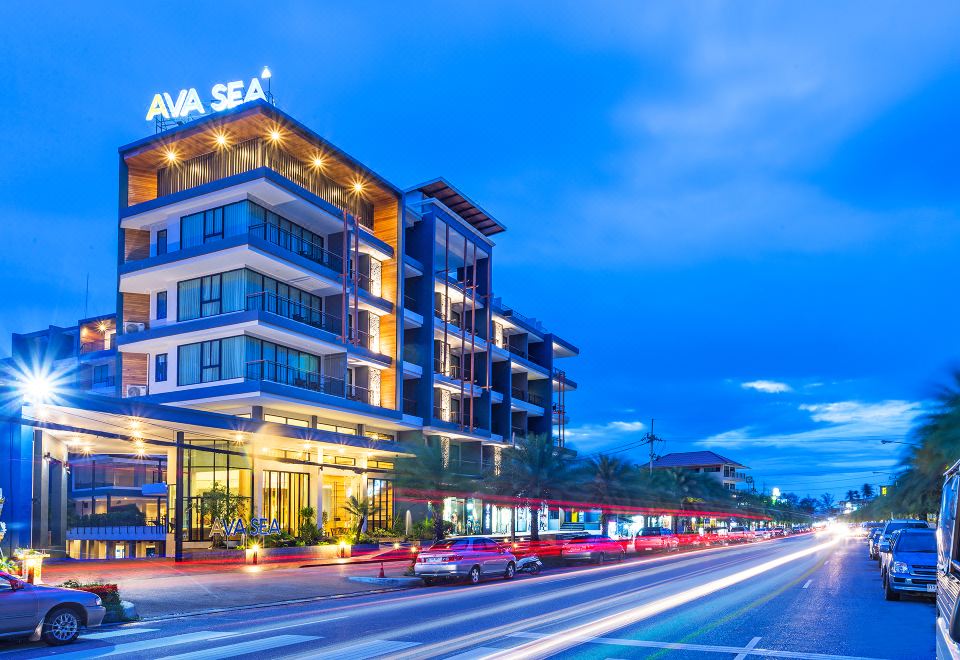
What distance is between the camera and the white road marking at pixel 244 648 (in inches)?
499

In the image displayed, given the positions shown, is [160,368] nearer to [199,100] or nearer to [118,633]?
[199,100]

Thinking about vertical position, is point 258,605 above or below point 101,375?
below

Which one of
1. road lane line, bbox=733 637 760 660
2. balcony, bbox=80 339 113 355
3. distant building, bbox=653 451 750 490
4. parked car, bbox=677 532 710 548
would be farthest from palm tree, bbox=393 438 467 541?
Answer: distant building, bbox=653 451 750 490

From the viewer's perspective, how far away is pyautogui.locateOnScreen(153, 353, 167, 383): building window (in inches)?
1875

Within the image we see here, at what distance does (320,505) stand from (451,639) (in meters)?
35.3

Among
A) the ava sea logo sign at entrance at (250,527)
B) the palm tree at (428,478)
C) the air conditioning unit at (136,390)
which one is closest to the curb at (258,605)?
the ava sea logo sign at entrance at (250,527)

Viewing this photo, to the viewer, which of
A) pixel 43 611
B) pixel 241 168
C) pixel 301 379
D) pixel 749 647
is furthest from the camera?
pixel 301 379

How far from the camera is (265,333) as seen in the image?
4506 cm

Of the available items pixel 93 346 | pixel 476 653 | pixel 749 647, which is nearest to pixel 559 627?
pixel 476 653

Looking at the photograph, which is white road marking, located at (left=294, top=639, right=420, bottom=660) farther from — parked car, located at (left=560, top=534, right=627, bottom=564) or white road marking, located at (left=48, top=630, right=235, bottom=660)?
parked car, located at (left=560, top=534, right=627, bottom=564)

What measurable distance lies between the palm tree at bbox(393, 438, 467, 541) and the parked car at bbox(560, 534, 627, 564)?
6385 mm

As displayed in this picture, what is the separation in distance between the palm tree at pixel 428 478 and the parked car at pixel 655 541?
12.5m

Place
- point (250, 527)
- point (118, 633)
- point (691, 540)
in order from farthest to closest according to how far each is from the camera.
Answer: point (691, 540) < point (250, 527) < point (118, 633)

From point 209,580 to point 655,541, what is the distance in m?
32.6
